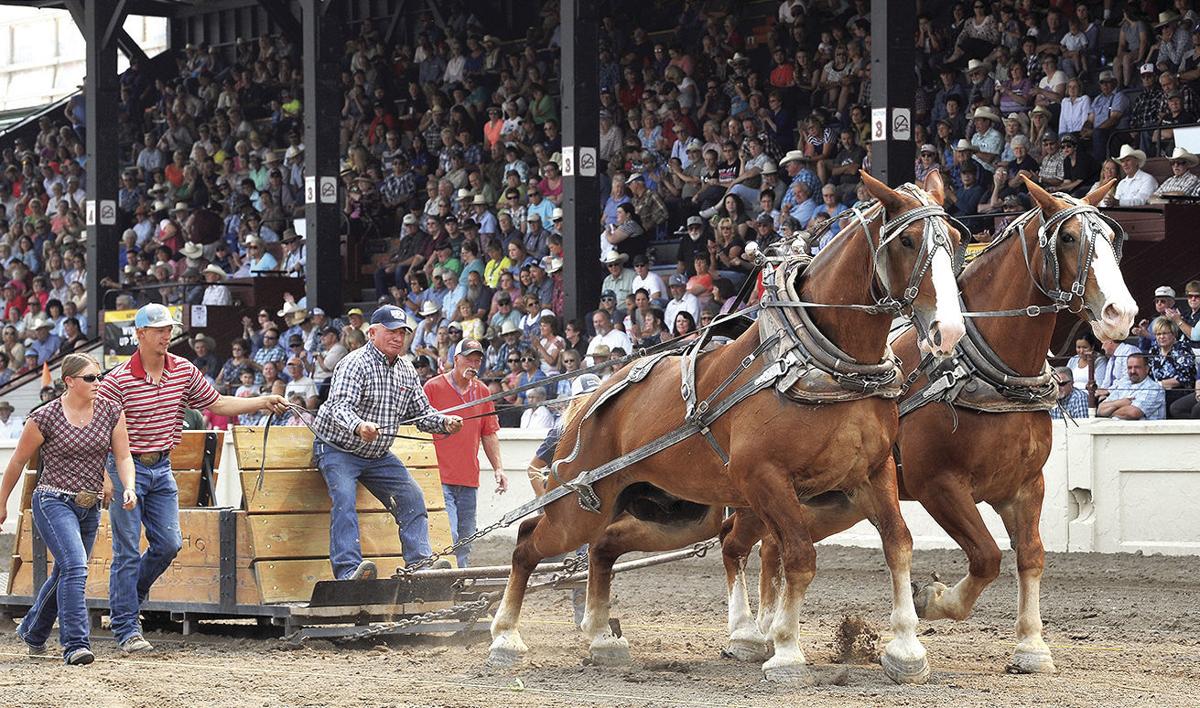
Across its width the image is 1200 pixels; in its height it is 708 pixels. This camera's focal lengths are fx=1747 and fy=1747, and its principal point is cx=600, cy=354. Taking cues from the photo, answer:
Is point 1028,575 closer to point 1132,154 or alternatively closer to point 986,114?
point 1132,154

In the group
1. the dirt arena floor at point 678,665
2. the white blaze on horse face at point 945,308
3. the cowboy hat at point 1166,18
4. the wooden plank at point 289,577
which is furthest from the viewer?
the cowboy hat at point 1166,18

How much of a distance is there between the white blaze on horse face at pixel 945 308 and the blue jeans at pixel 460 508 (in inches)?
191

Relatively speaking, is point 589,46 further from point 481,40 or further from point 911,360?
point 911,360

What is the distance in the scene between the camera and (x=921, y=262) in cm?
713

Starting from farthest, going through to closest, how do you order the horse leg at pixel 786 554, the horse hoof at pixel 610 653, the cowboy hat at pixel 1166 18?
1. the cowboy hat at pixel 1166 18
2. the horse hoof at pixel 610 653
3. the horse leg at pixel 786 554

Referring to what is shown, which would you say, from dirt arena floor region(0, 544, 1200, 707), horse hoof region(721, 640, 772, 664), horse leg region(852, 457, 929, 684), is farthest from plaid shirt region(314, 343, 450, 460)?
horse leg region(852, 457, 929, 684)

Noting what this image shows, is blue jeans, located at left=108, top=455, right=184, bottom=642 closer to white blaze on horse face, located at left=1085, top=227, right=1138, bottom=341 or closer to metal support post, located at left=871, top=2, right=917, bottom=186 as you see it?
white blaze on horse face, located at left=1085, top=227, right=1138, bottom=341

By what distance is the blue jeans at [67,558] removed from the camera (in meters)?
8.63

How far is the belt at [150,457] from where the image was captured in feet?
30.0

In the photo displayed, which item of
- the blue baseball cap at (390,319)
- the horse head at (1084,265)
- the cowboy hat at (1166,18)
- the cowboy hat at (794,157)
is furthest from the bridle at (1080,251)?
the cowboy hat at (794,157)

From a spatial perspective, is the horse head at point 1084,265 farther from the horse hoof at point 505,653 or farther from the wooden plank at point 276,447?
the wooden plank at point 276,447

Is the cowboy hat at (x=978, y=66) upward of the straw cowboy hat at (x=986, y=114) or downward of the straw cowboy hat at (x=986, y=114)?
upward

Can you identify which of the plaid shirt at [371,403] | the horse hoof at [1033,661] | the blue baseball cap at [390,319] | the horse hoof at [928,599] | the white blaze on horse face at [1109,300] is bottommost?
the horse hoof at [1033,661]

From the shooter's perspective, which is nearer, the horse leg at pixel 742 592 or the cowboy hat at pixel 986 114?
the horse leg at pixel 742 592
